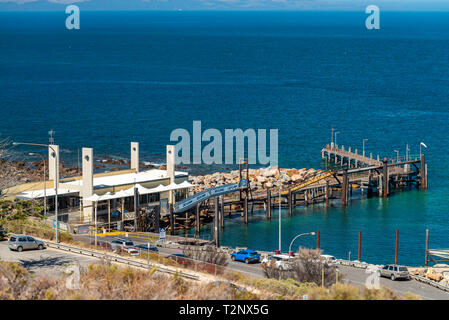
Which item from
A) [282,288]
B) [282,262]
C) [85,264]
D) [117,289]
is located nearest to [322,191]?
[282,262]

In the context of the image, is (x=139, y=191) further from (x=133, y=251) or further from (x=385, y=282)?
(x=385, y=282)

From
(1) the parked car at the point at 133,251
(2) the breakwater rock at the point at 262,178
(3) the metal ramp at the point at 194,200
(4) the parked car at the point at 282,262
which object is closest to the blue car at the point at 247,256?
(4) the parked car at the point at 282,262

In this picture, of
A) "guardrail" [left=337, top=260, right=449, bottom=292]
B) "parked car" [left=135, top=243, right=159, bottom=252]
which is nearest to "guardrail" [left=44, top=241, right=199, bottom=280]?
"parked car" [left=135, top=243, right=159, bottom=252]

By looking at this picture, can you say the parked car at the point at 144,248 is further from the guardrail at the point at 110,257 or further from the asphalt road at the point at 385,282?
the asphalt road at the point at 385,282

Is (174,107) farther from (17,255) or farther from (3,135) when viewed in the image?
(17,255)

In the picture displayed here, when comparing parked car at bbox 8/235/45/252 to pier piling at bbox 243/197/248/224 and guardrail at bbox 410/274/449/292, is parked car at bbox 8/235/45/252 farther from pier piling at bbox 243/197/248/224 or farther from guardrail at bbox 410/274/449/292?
pier piling at bbox 243/197/248/224
